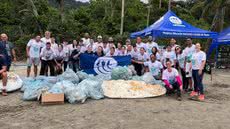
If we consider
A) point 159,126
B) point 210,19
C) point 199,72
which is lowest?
point 159,126

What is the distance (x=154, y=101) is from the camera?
35.1 ft

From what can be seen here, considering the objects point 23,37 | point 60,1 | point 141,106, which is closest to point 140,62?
point 141,106

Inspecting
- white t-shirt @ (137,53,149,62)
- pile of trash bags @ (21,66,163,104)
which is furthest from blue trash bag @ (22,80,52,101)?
white t-shirt @ (137,53,149,62)

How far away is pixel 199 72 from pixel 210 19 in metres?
37.2

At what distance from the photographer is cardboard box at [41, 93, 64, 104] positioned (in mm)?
9898

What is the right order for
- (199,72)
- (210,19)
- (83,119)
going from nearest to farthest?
(83,119) < (199,72) < (210,19)

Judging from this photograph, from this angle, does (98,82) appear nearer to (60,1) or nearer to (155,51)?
(155,51)

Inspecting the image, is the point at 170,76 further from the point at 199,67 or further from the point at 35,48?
the point at 35,48

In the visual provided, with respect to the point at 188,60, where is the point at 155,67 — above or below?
below

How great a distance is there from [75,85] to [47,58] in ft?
8.85

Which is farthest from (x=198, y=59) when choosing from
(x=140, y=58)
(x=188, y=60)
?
(x=140, y=58)

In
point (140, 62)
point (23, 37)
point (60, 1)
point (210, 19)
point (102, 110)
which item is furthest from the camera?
point (210, 19)

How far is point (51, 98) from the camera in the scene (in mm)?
9914

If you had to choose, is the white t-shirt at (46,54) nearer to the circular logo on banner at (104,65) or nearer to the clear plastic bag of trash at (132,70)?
the circular logo on banner at (104,65)
